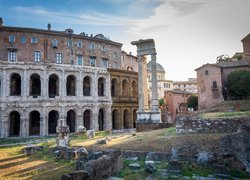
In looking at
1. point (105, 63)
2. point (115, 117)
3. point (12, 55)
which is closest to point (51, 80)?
point (12, 55)

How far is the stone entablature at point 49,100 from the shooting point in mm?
30625

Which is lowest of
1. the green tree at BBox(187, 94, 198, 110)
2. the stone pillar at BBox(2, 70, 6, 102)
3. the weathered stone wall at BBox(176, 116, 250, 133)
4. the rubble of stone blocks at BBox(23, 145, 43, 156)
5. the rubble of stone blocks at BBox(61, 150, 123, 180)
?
the rubble of stone blocks at BBox(23, 145, 43, 156)

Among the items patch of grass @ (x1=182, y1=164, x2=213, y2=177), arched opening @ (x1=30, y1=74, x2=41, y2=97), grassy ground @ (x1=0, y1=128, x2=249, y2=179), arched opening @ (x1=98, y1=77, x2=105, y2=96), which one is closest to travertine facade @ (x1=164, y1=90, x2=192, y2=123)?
arched opening @ (x1=98, y1=77, x2=105, y2=96)

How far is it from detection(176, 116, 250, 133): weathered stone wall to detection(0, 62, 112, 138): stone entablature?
2118 cm

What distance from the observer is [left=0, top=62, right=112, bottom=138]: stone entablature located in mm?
30625

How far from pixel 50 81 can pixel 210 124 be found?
27.5 m

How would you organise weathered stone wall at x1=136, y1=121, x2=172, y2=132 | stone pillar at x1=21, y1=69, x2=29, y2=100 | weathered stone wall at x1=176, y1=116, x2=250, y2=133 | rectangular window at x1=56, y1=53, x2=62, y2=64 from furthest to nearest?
rectangular window at x1=56, y1=53, x2=62, y2=64
stone pillar at x1=21, y1=69, x2=29, y2=100
weathered stone wall at x1=136, y1=121, x2=172, y2=132
weathered stone wall at x1=176, y1=116, x2=250, y2=133

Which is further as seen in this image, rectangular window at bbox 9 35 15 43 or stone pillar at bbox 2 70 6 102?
rectangular window at bbox 9 35 15 43

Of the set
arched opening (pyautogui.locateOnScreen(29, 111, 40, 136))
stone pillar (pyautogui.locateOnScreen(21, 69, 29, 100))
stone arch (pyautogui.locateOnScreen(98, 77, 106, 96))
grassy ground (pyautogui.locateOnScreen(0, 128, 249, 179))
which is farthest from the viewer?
stone arch (pyautogui.locateOnScreen(98, 77, 106, 96))

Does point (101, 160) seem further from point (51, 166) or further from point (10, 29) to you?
point (10, 29)

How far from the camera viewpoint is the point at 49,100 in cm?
3247

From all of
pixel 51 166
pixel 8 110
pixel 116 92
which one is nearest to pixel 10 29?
pixel 8 110

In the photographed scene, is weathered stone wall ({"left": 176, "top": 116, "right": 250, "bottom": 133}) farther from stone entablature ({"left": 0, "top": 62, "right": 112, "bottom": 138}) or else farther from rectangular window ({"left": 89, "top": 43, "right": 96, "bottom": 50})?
rectangular window ({"left": 89, "top": 43, "right": 96, "bottom": 50})

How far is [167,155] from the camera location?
11719 millimetres
